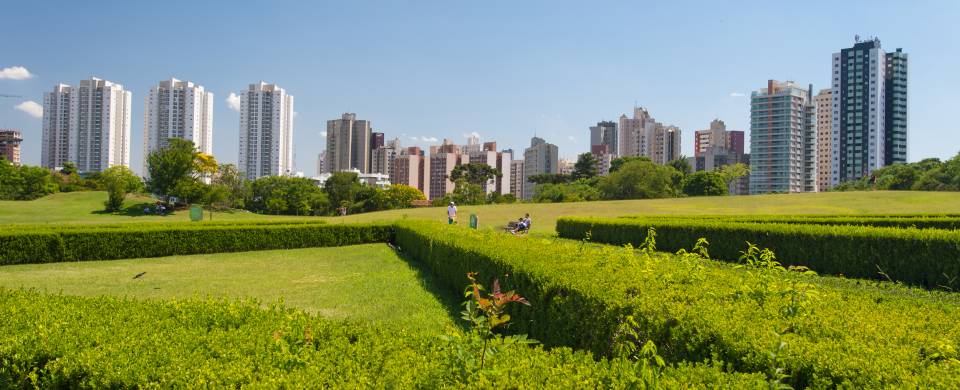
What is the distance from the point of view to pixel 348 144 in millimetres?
173750

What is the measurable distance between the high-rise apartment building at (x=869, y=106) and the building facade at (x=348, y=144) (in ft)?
431

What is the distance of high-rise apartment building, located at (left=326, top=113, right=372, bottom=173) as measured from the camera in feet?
568

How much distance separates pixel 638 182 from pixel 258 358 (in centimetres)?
6712

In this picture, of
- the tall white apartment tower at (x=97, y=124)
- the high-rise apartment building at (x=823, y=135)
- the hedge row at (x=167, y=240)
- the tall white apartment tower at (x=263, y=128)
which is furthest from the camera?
the tall white apartment tower at (x=263, y=128)

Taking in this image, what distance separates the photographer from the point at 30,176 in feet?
203

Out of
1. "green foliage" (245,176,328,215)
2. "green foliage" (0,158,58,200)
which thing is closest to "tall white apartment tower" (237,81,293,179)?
"green foliage" (245,176,328,215)

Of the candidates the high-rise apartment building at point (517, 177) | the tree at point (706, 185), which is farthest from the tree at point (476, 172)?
the high-rise apartment building at point (517, 177)

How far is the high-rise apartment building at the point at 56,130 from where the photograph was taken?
4333 inches

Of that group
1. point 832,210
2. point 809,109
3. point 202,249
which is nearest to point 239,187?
point 202,249

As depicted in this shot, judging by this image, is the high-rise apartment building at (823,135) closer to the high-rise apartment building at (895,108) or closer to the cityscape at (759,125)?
the cityscape at (759,125)

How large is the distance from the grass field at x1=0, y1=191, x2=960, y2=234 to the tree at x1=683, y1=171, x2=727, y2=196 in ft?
84.5

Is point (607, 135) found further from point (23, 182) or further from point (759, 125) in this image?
point (23, 182)

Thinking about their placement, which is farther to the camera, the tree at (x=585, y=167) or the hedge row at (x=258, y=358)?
the tree at (x=585, y=167)

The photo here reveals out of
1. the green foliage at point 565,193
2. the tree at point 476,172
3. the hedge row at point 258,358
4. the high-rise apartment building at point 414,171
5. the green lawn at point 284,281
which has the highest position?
the high-rise apartment building at point 414,171
